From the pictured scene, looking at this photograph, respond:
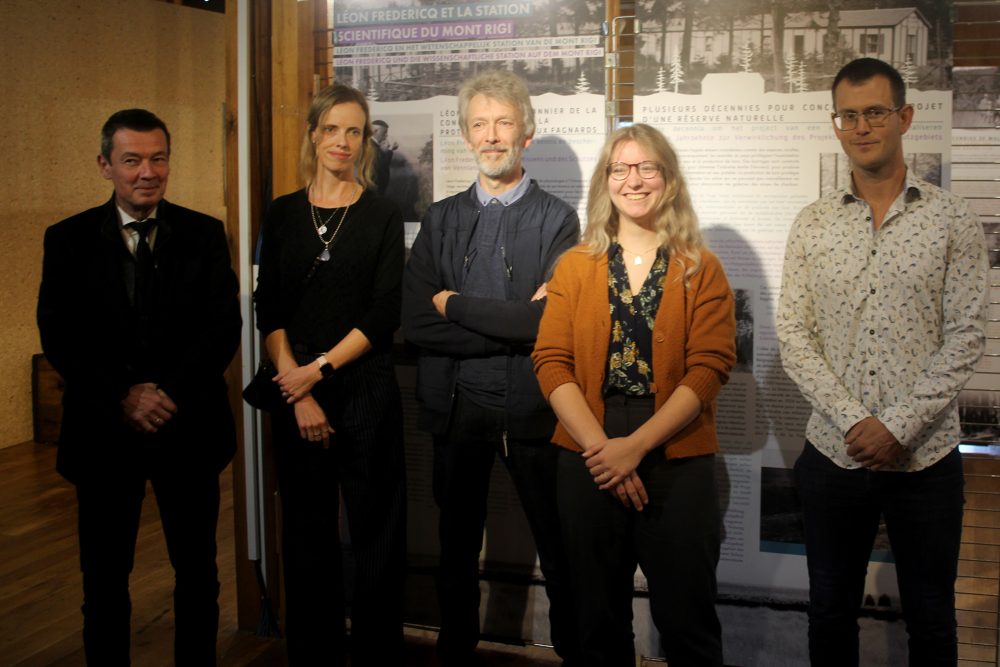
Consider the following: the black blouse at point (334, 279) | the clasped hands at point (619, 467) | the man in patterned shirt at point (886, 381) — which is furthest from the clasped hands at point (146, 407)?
the man in patterned shirt at point (886, 381)

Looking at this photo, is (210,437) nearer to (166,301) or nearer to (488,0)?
(166,301)

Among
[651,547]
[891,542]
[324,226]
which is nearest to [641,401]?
[651,547]

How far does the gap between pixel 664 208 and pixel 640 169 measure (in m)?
0.12

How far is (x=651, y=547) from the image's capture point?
2246mm

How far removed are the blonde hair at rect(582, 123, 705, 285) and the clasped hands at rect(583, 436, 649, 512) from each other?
0.45 metres

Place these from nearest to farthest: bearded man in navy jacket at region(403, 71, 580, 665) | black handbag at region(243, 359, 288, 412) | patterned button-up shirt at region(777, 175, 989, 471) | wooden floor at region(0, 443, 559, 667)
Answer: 1. patterned button-up shirt at region(777, 175, 989, 471)
2. bearded man in navy jacket at region(403, 71, 580, 665)
3. black handbag at region(243, 359, 288, 412)
4. wooden floor at region(0, 443, 559, 667)

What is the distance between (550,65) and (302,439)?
1.48m

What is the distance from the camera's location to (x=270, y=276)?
284 centimetres

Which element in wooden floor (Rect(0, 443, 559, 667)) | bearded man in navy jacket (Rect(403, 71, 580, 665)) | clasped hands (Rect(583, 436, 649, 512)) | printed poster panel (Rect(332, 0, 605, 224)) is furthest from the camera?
wooden floor (Rect(0, 443, 559, 667))

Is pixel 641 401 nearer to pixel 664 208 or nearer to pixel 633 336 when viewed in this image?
pixel 633 336

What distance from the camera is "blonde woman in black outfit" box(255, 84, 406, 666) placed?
2773 mm

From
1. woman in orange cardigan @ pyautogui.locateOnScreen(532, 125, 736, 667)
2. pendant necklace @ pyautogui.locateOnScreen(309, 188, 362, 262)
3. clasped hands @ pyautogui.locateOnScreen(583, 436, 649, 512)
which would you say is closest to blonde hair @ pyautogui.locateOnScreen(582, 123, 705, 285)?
woman in orange cardigan @ pyautogui.locateOnScreen(532, 125, 736, 667)

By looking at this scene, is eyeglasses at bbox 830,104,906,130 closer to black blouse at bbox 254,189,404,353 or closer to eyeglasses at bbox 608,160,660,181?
eyeglasses at bbox 608,160,660,181

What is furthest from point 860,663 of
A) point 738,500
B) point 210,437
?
point 210,437
